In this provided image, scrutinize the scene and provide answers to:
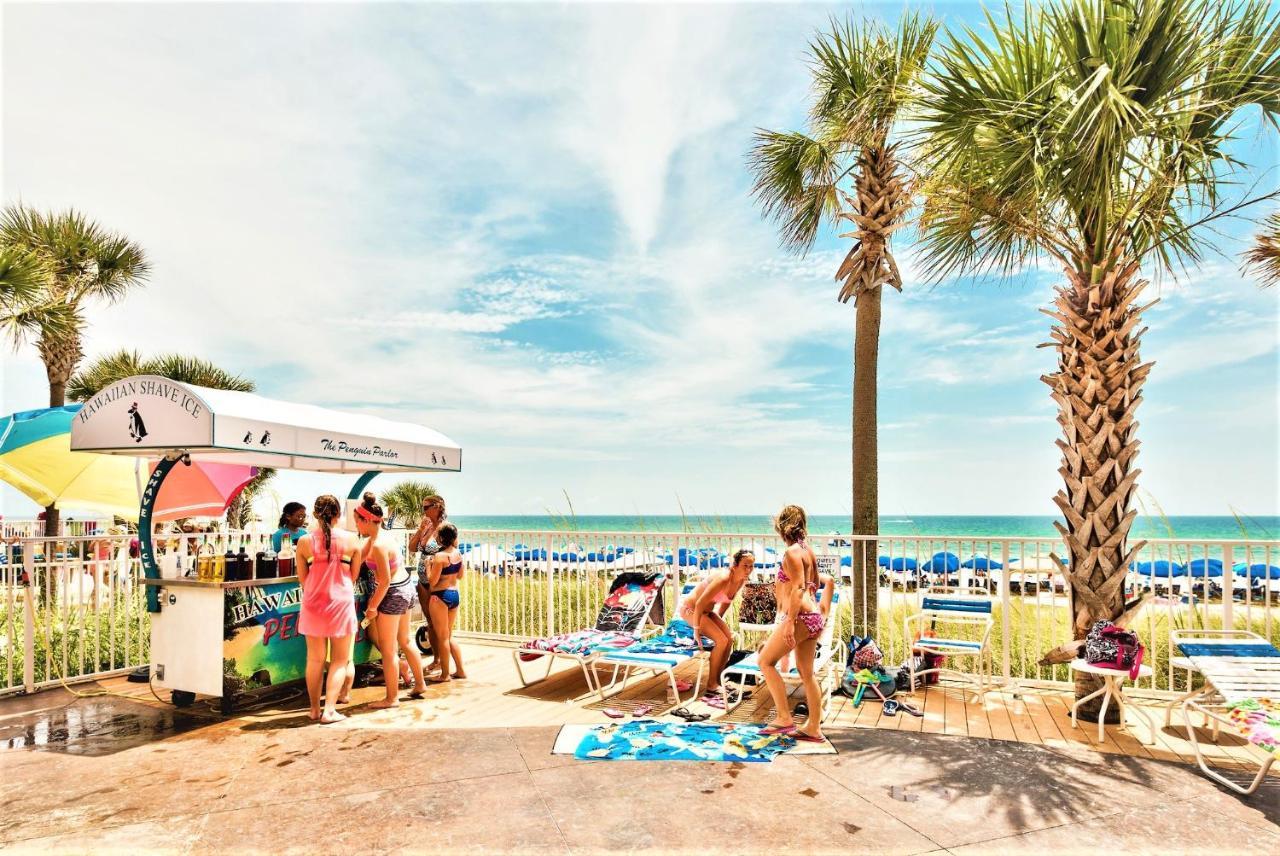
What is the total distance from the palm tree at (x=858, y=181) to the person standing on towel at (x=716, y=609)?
2.72 metres

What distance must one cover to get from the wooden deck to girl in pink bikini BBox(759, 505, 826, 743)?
0.59 meters

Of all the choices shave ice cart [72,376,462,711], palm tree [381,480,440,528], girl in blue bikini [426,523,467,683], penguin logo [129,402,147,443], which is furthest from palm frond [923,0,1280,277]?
palm tree [381,480,440,528]

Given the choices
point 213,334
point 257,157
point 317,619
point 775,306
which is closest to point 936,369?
point 775,306

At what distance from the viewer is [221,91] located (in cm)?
1006

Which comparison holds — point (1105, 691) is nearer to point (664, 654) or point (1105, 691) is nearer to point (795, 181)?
point (664, 654)

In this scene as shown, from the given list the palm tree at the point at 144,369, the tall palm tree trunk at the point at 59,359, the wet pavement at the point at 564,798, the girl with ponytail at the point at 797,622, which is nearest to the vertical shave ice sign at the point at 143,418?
the wet pavement at the point at 564,798

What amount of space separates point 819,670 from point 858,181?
6.72 metres

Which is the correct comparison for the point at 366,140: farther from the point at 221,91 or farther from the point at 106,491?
the point at 106,491

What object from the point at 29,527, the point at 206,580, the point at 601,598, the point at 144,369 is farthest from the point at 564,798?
the point at 144,369

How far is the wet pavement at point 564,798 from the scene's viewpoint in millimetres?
3475

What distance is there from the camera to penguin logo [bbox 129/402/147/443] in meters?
5.58

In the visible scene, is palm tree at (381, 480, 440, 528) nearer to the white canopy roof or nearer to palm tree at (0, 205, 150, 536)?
palm tree at (0, 205, 150, 536)

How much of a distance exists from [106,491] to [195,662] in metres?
5.20

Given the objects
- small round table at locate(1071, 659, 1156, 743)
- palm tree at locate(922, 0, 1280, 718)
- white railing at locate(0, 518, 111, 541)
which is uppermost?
palm tree at locate(922, 0, 1280, 718)
